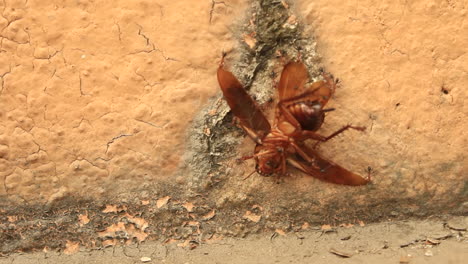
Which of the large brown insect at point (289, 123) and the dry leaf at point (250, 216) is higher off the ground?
the large brown insect at point (289, 123)

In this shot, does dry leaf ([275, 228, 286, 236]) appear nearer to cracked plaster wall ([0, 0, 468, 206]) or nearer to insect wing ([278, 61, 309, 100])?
cracked plaster wall ([0, 0, 468, 206])

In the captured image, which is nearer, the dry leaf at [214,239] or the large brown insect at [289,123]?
the large brown insect at [289,123]

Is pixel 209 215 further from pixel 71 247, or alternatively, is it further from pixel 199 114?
pixel 71 247

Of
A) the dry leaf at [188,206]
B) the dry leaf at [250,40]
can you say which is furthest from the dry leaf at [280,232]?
the dry leaf at [250,40]

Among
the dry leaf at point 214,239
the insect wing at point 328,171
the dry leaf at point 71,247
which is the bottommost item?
the dry leaf at point 71,247

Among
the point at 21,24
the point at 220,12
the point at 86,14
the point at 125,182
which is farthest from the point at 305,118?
the point at 21,24

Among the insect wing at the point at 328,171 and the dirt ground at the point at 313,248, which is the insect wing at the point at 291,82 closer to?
the insect wing at the point at 328,171

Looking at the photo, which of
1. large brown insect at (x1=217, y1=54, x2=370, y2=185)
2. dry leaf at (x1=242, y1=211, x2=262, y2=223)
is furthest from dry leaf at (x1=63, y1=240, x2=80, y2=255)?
large brown insect at (x1=217, y1=54, x2=370, y2=185)
